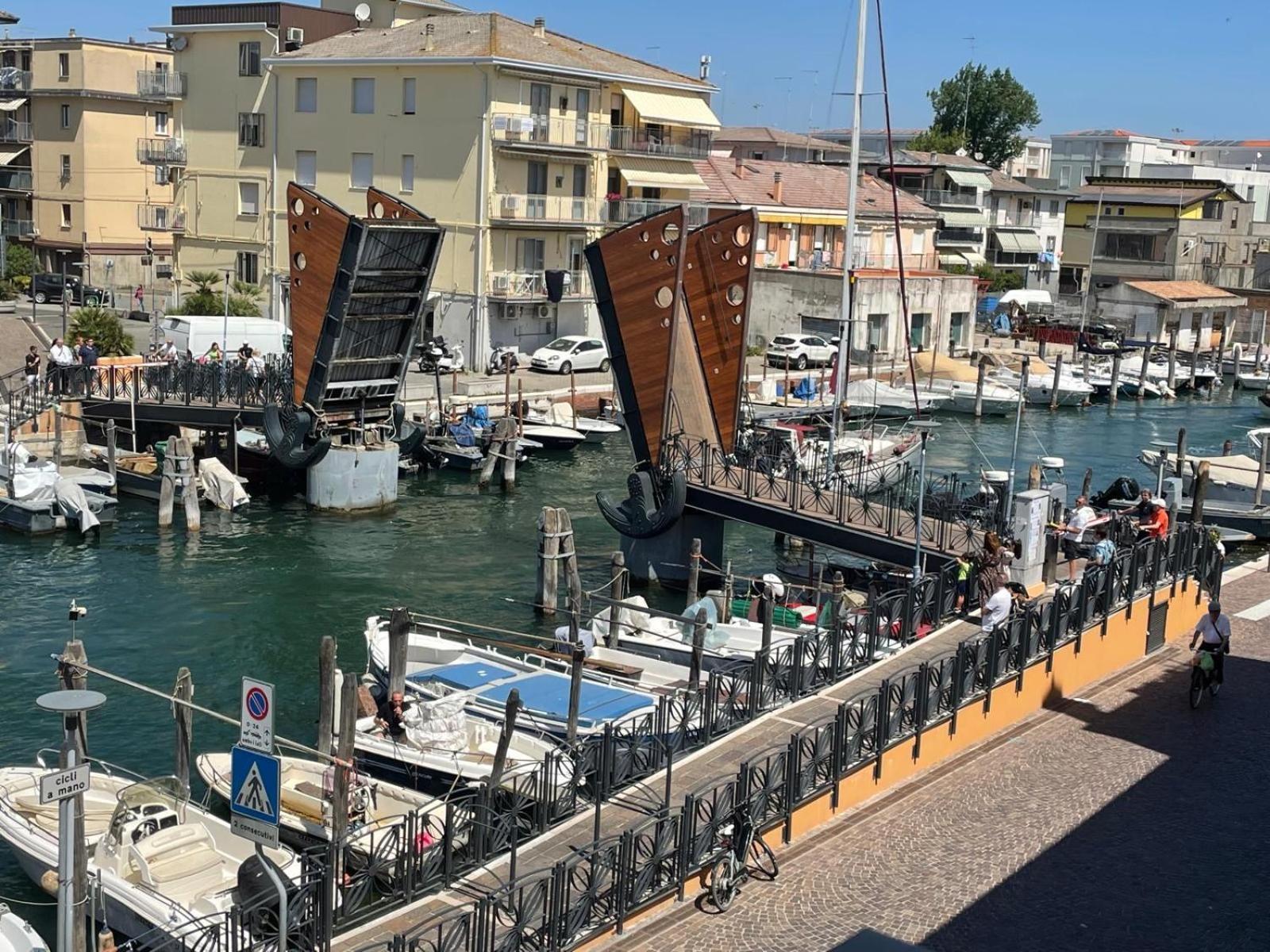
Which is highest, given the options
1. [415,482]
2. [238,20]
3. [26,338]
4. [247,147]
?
[238,20]

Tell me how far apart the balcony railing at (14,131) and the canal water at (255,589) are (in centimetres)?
4248

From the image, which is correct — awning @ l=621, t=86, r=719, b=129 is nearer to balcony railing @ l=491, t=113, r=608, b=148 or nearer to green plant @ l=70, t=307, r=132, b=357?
balcony railing @ l=491, t=113, r=608, b=148

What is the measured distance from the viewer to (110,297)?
6800cm

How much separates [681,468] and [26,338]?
91.8ft

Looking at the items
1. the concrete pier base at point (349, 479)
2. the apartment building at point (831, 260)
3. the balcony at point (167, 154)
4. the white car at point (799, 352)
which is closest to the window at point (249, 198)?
the balcony at point (167, 154)

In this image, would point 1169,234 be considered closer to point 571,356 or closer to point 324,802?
point 571,356

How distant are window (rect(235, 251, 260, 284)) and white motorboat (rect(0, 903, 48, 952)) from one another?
166 feet

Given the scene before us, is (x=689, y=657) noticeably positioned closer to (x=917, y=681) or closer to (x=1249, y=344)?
(x=917, y=681)

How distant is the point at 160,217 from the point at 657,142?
23.1 meters

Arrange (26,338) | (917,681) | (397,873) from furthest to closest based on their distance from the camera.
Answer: (26,338)
(917,681)
(397,873)

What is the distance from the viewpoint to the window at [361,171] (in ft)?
199

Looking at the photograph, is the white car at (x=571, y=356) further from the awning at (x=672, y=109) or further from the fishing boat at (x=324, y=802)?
the fishing boat at (x=324, y=802)

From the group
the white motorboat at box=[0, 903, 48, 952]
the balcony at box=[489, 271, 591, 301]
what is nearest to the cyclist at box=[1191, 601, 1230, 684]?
the white motorboat at box=[0, 903, 48, 952]

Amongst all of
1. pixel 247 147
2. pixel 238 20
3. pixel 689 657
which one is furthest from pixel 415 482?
pixel 238 20
